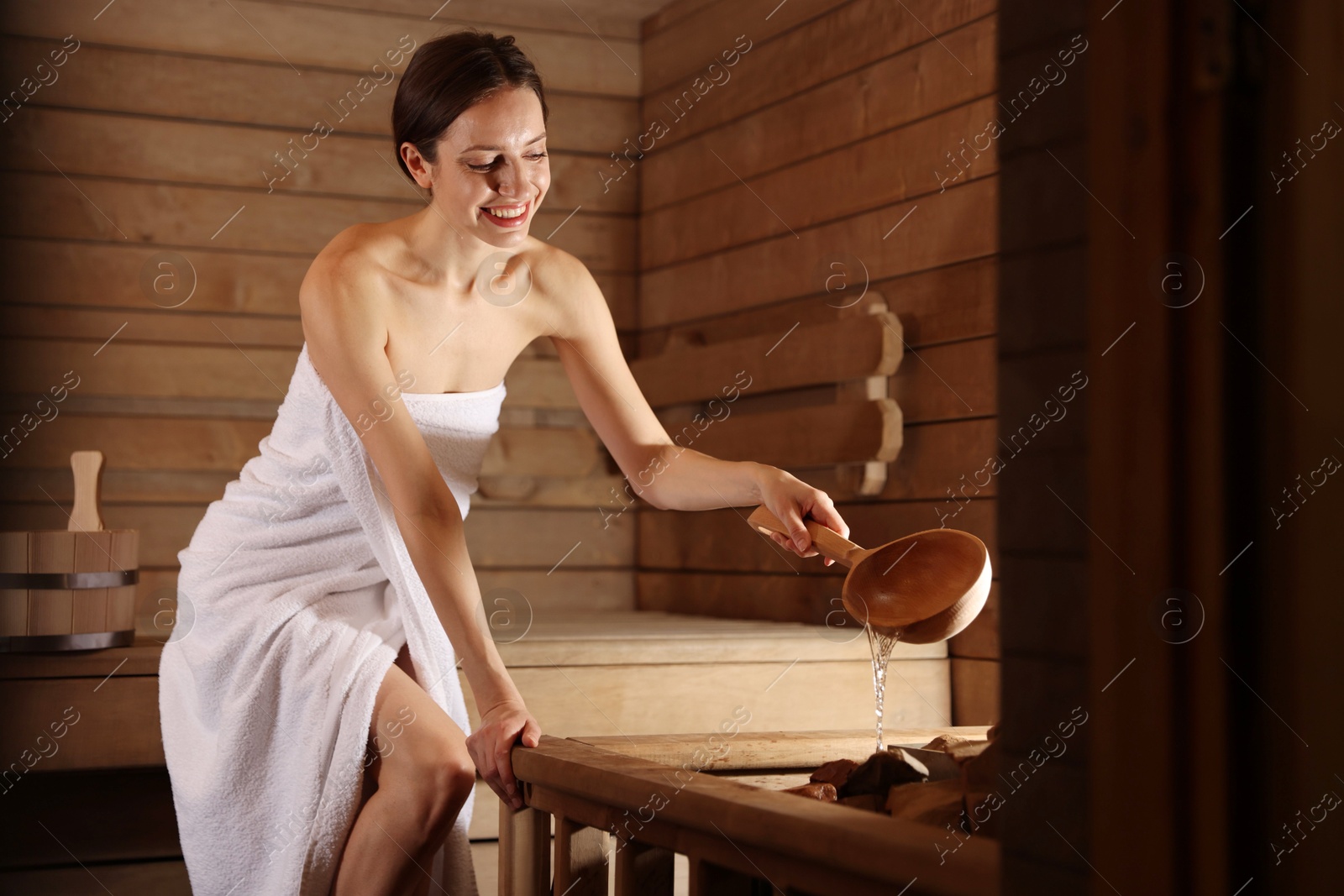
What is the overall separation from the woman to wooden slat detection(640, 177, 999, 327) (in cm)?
64

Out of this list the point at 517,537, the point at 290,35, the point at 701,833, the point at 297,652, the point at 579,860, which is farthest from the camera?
the point at 517,537

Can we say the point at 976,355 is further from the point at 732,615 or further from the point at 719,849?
the point at 719,849

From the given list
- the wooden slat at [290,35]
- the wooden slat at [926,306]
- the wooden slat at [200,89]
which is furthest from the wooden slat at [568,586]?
the wooden slat at [290,35]

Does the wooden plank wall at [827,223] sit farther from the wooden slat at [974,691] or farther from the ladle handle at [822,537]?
the ladle handle at [822,537]

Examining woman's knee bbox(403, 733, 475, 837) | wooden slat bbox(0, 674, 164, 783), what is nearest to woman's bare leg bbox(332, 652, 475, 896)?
woman's knee bbox(403, 733, 475, 837)

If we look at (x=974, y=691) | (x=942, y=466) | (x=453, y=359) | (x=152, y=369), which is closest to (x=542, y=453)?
(x=152, y=369)

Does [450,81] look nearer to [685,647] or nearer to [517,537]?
[685,647]

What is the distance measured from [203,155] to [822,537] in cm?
229

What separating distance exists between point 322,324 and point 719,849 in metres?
0.99

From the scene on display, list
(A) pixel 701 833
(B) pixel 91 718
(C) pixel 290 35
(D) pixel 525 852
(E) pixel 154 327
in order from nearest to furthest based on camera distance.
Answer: (A) pixel 701 833 < (D) pixel 525 852 < (B) pixel 91 718 < (E) pixel 154 327 < (C) pixel 290 35

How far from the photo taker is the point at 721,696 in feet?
7.98

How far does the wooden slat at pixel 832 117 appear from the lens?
95.4 inches

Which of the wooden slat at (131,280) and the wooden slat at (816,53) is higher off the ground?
the wooden slat at (816,53)

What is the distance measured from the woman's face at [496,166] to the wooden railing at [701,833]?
72 cm
